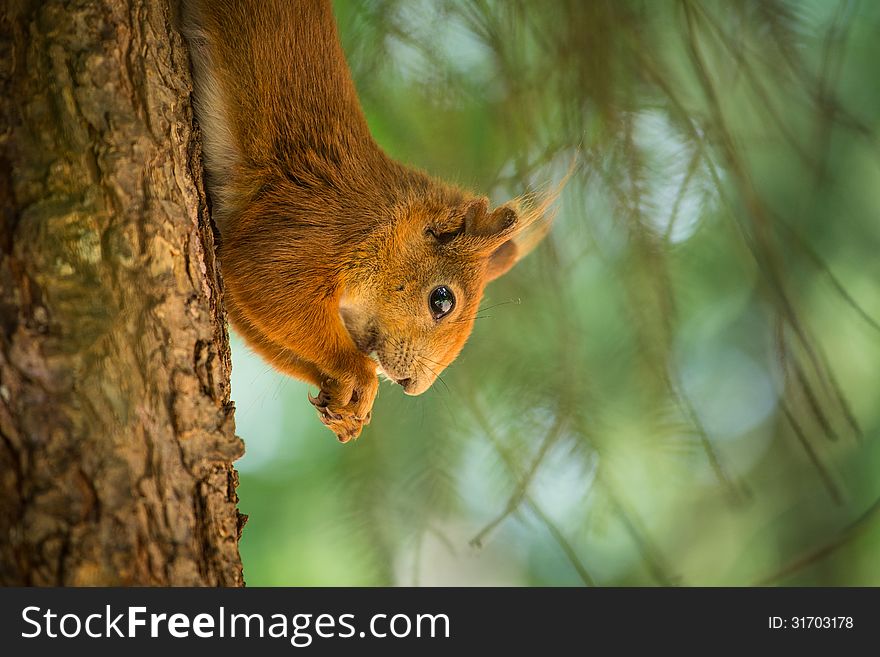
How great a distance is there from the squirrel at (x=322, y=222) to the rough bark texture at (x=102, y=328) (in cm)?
38

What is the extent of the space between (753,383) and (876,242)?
34 cm

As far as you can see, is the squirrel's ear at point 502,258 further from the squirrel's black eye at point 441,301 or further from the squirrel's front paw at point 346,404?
the squirrel's front paw at point 346,404

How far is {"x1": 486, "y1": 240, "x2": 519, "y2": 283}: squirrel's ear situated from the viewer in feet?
7.13

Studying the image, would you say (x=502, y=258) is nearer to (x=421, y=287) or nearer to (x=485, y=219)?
(x=485, y=219)

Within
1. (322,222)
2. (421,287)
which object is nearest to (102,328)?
(322,222)

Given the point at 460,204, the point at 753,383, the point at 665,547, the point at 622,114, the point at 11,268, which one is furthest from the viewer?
the point at 460,204

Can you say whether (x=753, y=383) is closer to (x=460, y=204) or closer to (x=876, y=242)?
(x=876, y=242)

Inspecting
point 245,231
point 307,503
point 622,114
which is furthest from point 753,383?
point 307,503

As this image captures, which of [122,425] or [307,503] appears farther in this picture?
[307,503]

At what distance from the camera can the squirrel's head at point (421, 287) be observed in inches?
73.6

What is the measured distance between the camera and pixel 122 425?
3.31ft

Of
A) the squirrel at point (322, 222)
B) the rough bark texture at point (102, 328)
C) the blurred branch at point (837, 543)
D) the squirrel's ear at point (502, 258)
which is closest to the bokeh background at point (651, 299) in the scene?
the blurred branch at point (837, 543)

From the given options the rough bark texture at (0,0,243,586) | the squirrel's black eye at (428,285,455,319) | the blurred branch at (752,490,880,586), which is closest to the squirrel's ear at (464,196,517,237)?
the squirrel's black eye at (428,285,455,319)

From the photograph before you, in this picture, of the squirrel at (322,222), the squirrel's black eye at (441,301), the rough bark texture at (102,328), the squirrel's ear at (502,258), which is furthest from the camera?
the squirrel's ear at (502,258)
